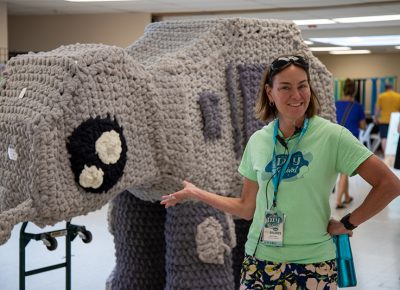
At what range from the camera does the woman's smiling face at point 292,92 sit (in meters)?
2.08

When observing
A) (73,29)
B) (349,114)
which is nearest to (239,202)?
(349,114)

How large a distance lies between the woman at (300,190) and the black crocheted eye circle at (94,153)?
50 cm

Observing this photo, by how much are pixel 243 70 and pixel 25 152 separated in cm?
102

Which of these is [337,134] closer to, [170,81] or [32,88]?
[170,81]

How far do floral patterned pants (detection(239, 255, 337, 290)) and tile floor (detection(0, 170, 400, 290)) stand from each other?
2123mm

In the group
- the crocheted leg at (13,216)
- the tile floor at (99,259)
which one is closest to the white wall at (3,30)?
the tile floor at (99,259)

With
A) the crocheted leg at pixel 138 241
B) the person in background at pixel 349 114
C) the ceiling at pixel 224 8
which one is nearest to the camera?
the crocheted leg at pixel 138 241

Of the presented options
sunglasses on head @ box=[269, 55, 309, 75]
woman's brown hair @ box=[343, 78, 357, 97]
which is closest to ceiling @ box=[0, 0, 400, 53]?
woman's brown hair @ box=[343, 78, 357, 97]

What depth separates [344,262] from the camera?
219 centimetres

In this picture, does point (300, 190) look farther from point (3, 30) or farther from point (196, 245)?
point (3, 30)

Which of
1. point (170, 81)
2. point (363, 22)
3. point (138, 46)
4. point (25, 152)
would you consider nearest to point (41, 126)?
point (25, 152)

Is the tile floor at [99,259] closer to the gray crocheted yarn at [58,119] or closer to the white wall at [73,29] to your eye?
the gray crocheted yarn at [58,119]

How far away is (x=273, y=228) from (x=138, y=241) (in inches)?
37.1

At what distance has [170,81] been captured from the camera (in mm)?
2586
